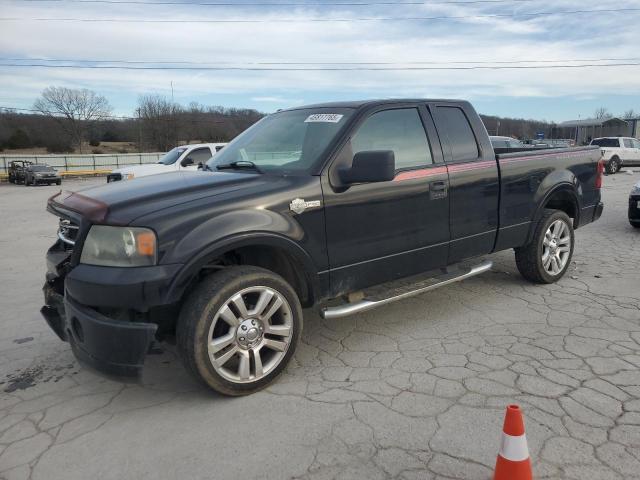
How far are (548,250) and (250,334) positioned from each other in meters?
3.66

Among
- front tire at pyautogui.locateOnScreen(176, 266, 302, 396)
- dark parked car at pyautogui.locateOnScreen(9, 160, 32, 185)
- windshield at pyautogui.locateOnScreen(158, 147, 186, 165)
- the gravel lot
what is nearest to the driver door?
front tire at pyautogui.locateOnScreen(176, 266, 302, 396)

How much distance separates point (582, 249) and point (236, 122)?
2678cm

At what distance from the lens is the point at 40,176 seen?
30.5 metres

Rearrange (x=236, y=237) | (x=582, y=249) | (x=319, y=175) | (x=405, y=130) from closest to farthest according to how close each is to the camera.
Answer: (x=236, y=237) < (x=319, y=175) < (x=405, y=130) < (x=582, y=249)

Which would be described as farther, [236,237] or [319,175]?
[319,175]

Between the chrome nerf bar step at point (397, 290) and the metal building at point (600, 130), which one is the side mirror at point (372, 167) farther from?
the metal building at point (600, 130)

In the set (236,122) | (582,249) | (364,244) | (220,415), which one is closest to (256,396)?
(220,415)

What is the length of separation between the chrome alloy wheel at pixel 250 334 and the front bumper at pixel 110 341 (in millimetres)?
399

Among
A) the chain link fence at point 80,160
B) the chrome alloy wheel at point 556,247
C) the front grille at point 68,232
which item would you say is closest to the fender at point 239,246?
the front grille at point 68,232

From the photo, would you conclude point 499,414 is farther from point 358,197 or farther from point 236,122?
point 236,122

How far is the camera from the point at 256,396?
130 inches

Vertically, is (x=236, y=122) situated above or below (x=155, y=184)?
above

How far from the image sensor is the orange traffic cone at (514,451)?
214 centimetres

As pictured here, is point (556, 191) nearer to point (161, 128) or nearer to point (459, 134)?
point (459, 134)
